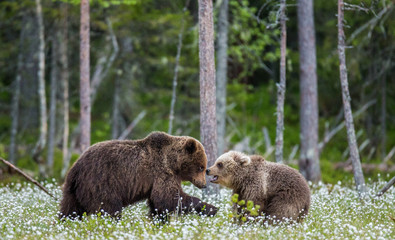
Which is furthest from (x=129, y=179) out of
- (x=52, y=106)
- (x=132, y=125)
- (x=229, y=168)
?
(x=132, y=125)

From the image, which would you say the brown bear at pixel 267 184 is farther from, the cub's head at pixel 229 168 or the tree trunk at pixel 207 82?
the tree trunk at pixel 207 82

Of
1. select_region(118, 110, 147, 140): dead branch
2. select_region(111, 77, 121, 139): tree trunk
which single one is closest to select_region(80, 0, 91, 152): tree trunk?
select_region(111, 77, 121, 139): tree trunk

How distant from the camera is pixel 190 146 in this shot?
352 inches

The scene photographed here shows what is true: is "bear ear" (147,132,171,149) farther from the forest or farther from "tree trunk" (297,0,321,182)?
"tree trunk" (297,0,321,182)

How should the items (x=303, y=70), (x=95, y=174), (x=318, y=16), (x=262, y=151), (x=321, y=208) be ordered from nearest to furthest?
(x=95, y=174)
(x=321, y=208)
(x=303, y=70)
(x=262, y=151)
(x=318, y=16)

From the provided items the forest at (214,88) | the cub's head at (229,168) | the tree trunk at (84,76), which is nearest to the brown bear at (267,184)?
A: the cub's head at (229,168)

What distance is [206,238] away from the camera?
6684 millimetres

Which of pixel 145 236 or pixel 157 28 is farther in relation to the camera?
pixel 157 28

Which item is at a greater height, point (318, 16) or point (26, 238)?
point (318, 16)

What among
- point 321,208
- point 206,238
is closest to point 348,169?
point 321,208

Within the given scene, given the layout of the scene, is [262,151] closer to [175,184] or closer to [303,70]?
[303,70]

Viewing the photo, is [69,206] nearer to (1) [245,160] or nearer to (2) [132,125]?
(1) [245,160]

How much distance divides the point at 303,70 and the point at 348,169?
5.35 m

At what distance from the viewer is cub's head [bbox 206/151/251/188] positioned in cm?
905
